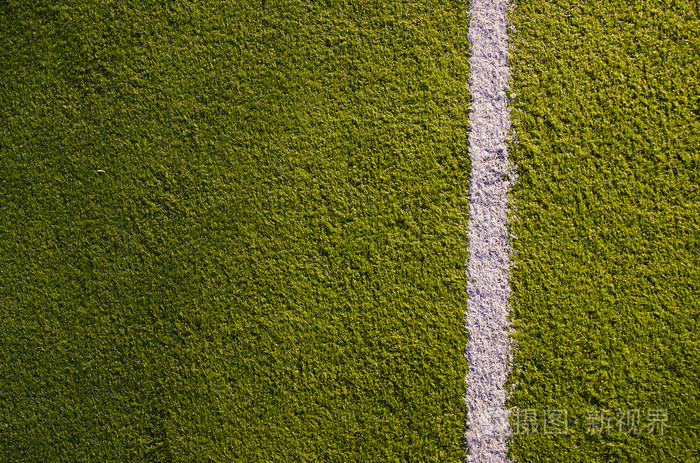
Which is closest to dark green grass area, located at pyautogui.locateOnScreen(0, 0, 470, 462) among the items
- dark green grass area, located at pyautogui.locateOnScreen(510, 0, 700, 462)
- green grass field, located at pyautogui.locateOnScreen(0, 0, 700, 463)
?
green grass field, located at pyautogui.locateOnScreen(0, 0, 700, 463)

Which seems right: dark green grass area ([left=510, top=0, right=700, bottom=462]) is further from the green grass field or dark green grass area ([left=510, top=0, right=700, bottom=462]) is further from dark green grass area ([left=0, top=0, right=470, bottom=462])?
dark green grass area ([left=0, top=0, right=470, bottom=462])

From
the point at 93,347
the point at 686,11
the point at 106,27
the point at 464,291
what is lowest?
the point at 93,347

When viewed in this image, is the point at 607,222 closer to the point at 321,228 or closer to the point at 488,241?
the point at 488,241

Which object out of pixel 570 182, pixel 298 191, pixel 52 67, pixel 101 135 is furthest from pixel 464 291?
pixel 52 67

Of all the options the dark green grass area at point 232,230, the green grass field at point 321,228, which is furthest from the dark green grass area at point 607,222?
the dark green grass area at point 232,230

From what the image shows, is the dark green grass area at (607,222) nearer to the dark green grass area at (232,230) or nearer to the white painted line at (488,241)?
the white painted line at (488,241)

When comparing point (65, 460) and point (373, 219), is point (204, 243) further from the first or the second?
point (65, 460)
